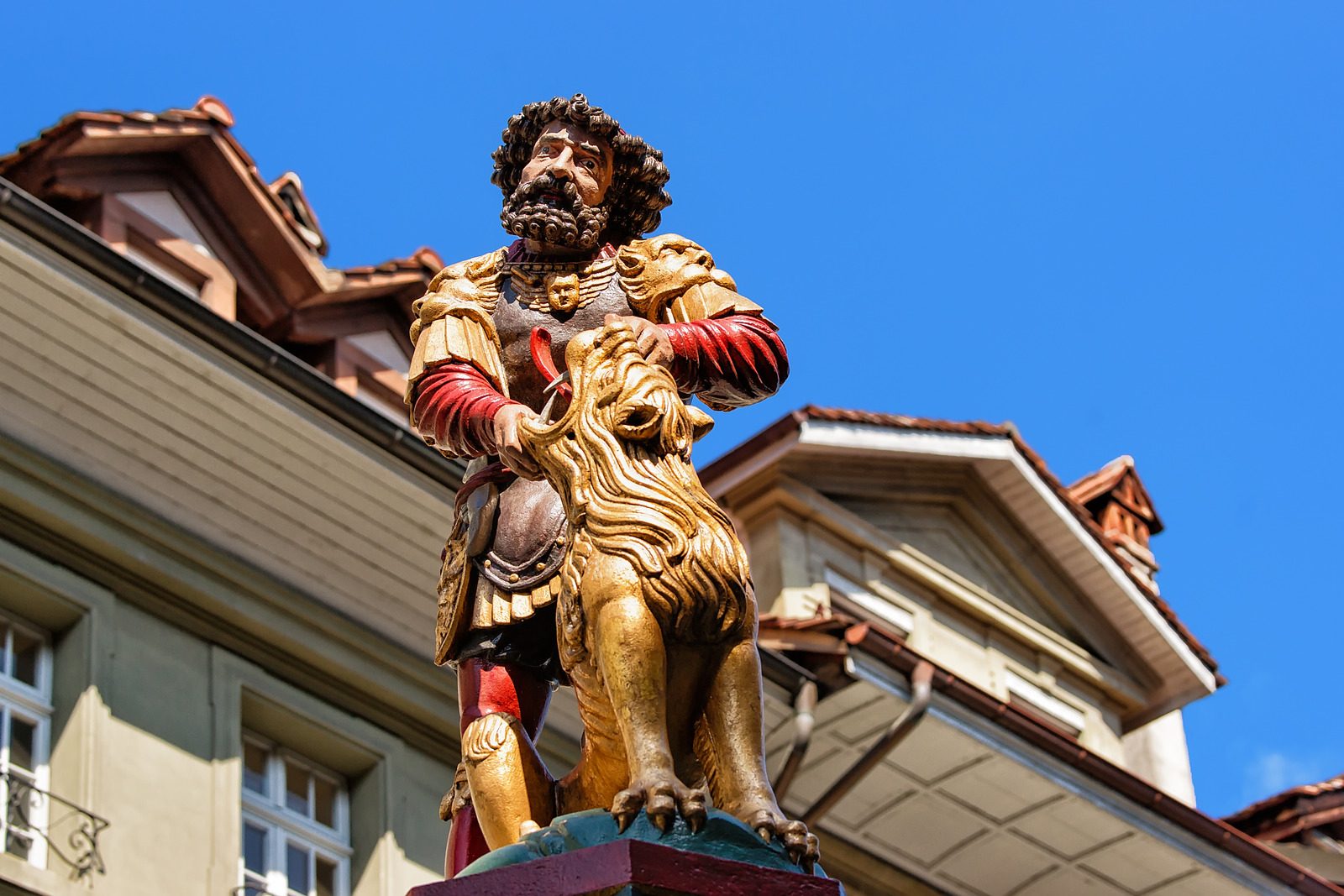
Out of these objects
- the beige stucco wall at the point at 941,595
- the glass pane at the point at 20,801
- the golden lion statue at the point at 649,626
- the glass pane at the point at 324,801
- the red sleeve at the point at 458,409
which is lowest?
the golden lion statue at the point at 649,626

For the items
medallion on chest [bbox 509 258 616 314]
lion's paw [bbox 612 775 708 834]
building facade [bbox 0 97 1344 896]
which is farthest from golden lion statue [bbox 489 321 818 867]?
building facade [bbox 0 97 1344 896]

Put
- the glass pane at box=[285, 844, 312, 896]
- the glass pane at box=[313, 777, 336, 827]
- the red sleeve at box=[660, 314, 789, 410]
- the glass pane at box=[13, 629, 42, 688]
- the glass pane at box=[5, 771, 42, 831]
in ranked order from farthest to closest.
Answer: the glass pane at box=[313, 777, 336, 827] → the glass pane at box=[285, 844, 312, 896] → the glass pane at box=[13, 629, 42, 688] → the glass pane at box=[5, 771, 42, 831] → the red sleeve at box=[660, 314, 789, 410]

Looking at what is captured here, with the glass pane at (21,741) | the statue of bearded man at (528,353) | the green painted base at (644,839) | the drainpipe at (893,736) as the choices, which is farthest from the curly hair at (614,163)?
the drainpipe at (893,736)

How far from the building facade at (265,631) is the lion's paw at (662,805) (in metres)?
8.32

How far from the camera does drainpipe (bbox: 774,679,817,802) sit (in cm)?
1628

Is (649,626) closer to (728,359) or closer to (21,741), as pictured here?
(728,359)

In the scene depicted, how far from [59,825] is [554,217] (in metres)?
A: 7.97

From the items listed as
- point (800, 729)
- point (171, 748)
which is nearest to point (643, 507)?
point (171, 748)

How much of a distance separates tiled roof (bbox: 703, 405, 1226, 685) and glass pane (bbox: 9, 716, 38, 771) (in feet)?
22.9

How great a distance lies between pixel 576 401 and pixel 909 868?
1308 cm

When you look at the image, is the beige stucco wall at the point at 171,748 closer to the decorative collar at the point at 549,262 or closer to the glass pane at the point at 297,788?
the glass pane at the point at 297,788

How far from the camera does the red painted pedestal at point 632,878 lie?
213 inches

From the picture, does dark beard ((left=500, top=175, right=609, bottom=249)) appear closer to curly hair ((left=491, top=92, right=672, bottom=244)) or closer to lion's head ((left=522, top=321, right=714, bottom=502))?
curly hair ((left=491, top=92, right=672, bottom=244))

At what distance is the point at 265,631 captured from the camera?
15750mm
